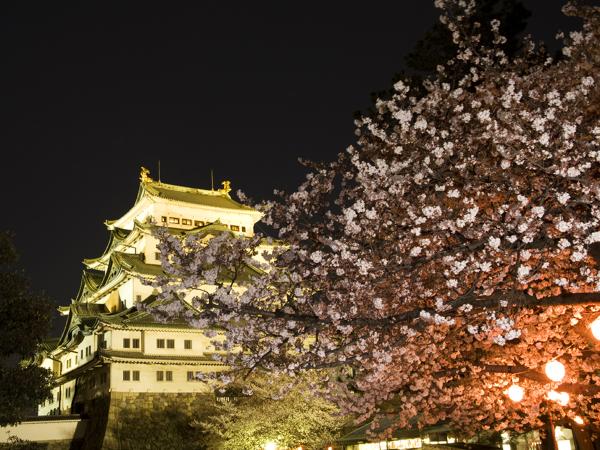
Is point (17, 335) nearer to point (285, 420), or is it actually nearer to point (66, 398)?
point (285, 420)

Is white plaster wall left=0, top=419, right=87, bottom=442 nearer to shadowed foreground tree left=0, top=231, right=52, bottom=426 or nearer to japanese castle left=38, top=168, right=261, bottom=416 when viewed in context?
japanese castle left=38, top=168, right=261, bottom=416

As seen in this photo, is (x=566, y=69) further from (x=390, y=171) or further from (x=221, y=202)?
(x=221, y=202)

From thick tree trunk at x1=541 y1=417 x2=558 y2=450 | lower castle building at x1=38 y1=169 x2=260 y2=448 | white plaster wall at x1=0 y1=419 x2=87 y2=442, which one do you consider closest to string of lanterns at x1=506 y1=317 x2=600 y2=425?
thick tree trunk at x1=541 y1=417 x2=558 y2=450

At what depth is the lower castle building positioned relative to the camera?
34.6 meters

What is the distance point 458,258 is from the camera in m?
10.9

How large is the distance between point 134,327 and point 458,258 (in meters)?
28.0

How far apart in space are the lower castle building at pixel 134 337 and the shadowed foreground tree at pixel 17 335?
37.6 ft

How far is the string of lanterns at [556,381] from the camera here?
28.7 ft

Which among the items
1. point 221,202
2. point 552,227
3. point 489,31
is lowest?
point 552,227

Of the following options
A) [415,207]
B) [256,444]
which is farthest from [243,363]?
[256,444]

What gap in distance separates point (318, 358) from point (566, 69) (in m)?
7.34

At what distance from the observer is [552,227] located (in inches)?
400

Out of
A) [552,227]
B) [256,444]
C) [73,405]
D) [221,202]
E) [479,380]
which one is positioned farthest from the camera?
[221,202]

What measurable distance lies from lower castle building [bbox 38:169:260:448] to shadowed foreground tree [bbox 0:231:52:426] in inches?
451
